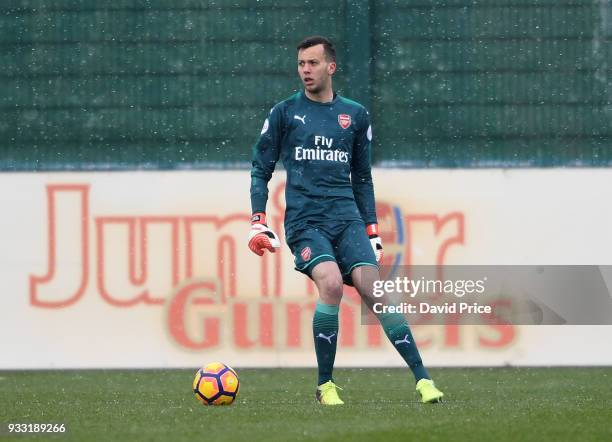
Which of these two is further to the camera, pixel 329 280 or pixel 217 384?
pixel 217 384

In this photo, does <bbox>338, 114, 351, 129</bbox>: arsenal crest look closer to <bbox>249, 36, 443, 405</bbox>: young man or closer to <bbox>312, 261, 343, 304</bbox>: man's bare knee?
<bbox>249, 36, 443, 405</bbox>: young man

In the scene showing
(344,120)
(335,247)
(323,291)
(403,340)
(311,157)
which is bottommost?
(403,340)

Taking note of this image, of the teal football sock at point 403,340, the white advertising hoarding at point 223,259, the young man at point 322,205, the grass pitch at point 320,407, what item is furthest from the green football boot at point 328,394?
the white advertising hoarding at point 223,259

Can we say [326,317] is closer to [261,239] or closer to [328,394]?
[328,394]

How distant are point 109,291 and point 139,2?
2.49m

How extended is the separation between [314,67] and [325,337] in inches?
59.8

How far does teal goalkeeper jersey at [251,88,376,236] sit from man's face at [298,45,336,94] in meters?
0.13

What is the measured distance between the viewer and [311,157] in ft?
26.3

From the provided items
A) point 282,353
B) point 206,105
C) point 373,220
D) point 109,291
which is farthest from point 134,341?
point 373,220

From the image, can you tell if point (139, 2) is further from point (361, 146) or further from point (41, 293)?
point (361, 146)

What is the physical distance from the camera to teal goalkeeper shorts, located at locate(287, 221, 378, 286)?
7883 millimetres

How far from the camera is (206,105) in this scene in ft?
39.9

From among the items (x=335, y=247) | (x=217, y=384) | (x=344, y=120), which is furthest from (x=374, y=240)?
(x=217, y=384)

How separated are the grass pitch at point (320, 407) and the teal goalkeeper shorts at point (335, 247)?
2.61 feet
